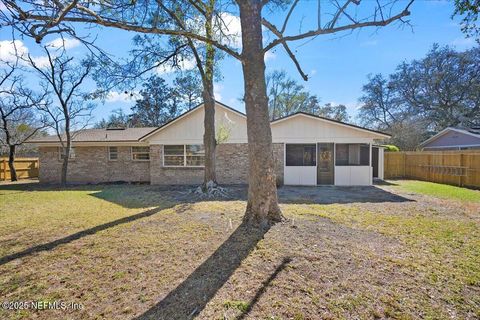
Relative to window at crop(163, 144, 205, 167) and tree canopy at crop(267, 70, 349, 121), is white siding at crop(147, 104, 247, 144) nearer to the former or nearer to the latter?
window at crop(163, 144, 205, 167)

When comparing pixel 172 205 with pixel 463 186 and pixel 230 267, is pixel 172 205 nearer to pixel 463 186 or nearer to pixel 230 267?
pixel 230 267

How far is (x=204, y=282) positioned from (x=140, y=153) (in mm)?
14253

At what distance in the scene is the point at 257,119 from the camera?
5.41 m

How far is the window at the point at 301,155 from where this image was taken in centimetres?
1346

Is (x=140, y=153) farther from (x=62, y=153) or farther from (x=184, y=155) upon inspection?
(x=62, y=153)

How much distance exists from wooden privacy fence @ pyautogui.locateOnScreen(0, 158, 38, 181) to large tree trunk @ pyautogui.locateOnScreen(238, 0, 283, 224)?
2331cm

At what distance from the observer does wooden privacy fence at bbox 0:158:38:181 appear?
1938 cm

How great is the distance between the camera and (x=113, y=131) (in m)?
18.8

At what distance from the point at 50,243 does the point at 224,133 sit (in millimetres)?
8714

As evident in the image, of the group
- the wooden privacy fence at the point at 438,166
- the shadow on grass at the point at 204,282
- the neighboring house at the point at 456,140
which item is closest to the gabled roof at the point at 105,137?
the shadow on grass at the point at 204,282

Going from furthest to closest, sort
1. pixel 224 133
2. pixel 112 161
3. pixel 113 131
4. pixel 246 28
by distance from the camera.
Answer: pixel 113 131 → pixel 112 161 → pixel 224 133 → pixel 246 28

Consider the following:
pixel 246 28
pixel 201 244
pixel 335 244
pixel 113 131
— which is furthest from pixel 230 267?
pixel 113 131

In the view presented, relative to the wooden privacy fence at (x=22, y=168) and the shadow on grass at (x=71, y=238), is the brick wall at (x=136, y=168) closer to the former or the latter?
the wooden privacy fence at (x=22, y=168)

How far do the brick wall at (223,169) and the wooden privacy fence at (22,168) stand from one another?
13.9 meters
